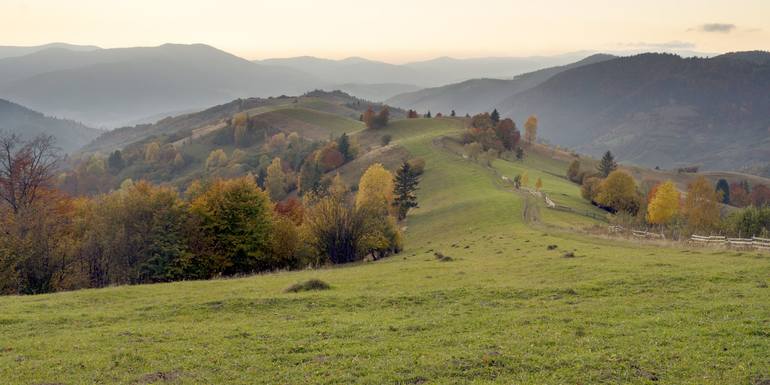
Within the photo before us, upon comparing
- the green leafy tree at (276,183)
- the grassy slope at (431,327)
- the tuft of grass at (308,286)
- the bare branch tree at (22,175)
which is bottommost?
the green leafy tree at (276,183)

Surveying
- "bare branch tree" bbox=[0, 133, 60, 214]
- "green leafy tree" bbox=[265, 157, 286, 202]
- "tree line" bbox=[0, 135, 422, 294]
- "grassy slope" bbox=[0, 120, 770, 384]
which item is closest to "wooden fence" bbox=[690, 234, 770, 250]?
"grassy slope" bbox=[0, 120, 770, 384]


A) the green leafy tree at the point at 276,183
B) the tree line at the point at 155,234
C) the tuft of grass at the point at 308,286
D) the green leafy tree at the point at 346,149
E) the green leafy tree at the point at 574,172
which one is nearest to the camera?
the tuft of grass at the point at 308,286

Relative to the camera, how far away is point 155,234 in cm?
5191

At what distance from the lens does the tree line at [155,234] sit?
45188mm

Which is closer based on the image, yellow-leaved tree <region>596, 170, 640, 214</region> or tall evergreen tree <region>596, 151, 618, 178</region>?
yellow-leaved tree <region>596, 170, 640, 214</region>

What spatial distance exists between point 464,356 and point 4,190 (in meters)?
66.9

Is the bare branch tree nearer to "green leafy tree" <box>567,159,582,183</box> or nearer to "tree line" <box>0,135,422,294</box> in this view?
"tree line" <box>0,135,422,294</box>

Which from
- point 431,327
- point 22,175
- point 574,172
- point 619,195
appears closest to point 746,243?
point 431,327

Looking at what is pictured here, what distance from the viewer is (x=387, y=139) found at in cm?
18612

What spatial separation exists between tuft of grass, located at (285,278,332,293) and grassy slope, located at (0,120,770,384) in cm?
108

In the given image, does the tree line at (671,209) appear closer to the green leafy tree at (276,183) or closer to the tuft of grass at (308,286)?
the tuft of grass at (308,286)

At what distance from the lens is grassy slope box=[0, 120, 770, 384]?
1673cm

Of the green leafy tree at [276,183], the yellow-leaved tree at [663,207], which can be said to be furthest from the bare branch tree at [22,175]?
the yellow-leaved tree at [663,207]

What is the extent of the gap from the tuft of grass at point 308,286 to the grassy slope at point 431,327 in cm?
108
